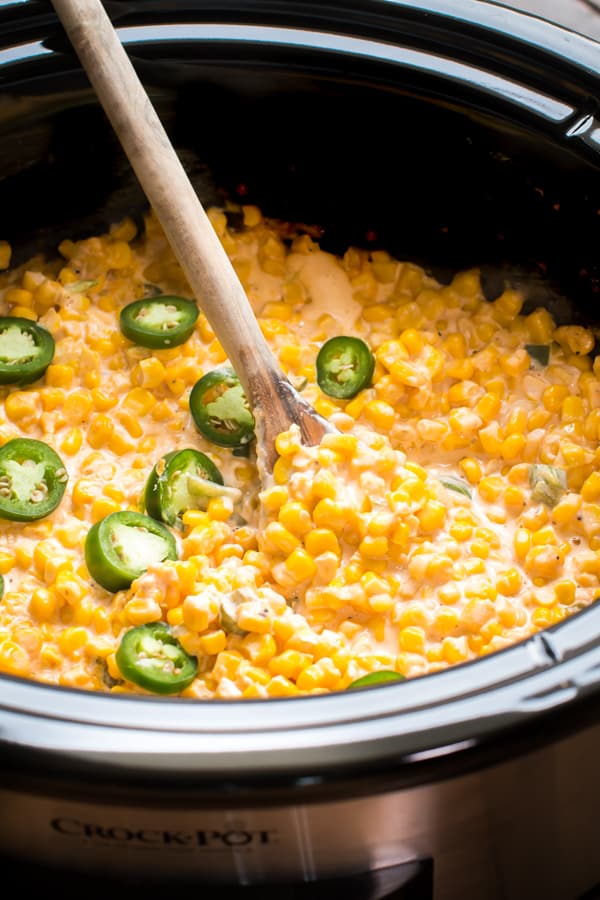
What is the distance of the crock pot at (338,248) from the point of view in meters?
1.34

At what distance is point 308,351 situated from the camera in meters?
2.50

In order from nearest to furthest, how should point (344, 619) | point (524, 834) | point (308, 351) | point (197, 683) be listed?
point (524, 834)
point (197, 683)
point (344, 619)
point (308, 351)

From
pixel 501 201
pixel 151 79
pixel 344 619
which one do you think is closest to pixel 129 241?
pixel 151 79

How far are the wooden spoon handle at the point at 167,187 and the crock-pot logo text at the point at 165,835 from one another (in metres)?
1.00

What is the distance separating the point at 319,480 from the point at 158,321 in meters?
0.63

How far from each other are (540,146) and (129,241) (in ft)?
3.08

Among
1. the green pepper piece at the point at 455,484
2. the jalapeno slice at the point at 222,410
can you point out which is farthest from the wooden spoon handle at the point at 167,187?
the green pepper piece at the point at 455,484

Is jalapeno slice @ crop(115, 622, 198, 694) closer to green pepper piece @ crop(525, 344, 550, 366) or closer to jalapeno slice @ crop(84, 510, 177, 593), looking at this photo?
jalapeno slice @ crop(84, 510, 177, 593)

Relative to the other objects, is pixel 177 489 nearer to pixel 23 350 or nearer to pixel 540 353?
pixel 23 350

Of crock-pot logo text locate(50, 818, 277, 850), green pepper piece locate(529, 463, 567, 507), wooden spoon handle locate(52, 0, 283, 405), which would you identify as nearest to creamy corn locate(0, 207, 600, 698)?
green pepper piece locate(529, 463, 567, 507)

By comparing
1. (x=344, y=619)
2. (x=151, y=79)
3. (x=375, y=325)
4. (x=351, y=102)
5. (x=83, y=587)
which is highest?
(x=151, y=79)

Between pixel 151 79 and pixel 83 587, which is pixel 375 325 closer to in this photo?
pixel 151 79

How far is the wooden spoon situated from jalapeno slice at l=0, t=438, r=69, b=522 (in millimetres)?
413

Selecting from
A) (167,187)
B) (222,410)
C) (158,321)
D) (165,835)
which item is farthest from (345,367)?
(165,835)
